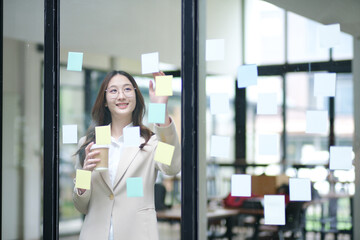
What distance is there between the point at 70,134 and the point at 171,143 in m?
0.73

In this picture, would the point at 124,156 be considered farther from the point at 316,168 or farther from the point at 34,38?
the point at 316,168

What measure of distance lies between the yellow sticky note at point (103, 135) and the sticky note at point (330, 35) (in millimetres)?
1301

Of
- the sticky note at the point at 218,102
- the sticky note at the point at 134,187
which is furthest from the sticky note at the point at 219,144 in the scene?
the sticky note at the point at 134,187

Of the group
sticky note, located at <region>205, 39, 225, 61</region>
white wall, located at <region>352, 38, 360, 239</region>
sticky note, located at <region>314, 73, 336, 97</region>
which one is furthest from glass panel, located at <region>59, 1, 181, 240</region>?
white wall, located at <region>352, 38, 360, 239</region>

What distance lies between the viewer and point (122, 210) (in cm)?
288

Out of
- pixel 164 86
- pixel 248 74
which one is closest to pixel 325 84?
pixel 248 74

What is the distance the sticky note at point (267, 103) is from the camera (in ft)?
8.75

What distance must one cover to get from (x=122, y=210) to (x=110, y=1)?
131 centimetres

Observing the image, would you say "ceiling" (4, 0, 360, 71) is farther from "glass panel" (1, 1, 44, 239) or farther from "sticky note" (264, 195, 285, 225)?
"glass panel" (1, 1, 44, 239)

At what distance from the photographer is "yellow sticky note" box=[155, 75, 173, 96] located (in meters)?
2.82

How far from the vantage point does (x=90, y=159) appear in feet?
9.73

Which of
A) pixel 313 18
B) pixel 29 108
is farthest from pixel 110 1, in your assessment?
pixel 29 108

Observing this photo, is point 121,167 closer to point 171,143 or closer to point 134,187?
point 134,187

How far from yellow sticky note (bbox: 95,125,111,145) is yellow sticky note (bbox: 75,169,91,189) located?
0.19 metres
